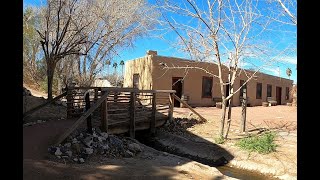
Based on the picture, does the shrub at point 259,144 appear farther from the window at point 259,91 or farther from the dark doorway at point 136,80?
the window at point 259,91

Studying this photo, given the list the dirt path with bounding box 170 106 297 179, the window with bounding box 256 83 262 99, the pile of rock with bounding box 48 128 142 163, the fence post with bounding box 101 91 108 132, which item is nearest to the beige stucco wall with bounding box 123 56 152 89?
the dirt path with bounding box 170 106 297 179

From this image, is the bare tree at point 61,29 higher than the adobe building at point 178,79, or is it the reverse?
the bare tree at point 61,29

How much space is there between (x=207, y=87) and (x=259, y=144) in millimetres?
13142

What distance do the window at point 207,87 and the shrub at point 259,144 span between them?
473 inches

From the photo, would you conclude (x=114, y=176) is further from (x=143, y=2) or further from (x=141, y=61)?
(x=143, y=2)

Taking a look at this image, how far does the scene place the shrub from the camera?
9242 millimetres

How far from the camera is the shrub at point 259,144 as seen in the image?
30.3ft

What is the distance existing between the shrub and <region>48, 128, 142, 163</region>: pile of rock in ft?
11.2

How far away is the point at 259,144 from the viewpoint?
948 cm

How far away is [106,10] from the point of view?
22.1 metres

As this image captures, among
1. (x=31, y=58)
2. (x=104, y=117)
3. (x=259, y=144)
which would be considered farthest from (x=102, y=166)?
(x=31, y=58)

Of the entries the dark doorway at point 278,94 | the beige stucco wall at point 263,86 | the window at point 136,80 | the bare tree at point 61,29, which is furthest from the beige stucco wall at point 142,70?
the dark doorway at point 278,94

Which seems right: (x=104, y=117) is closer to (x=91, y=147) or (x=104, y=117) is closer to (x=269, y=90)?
(x=91, y=147)
